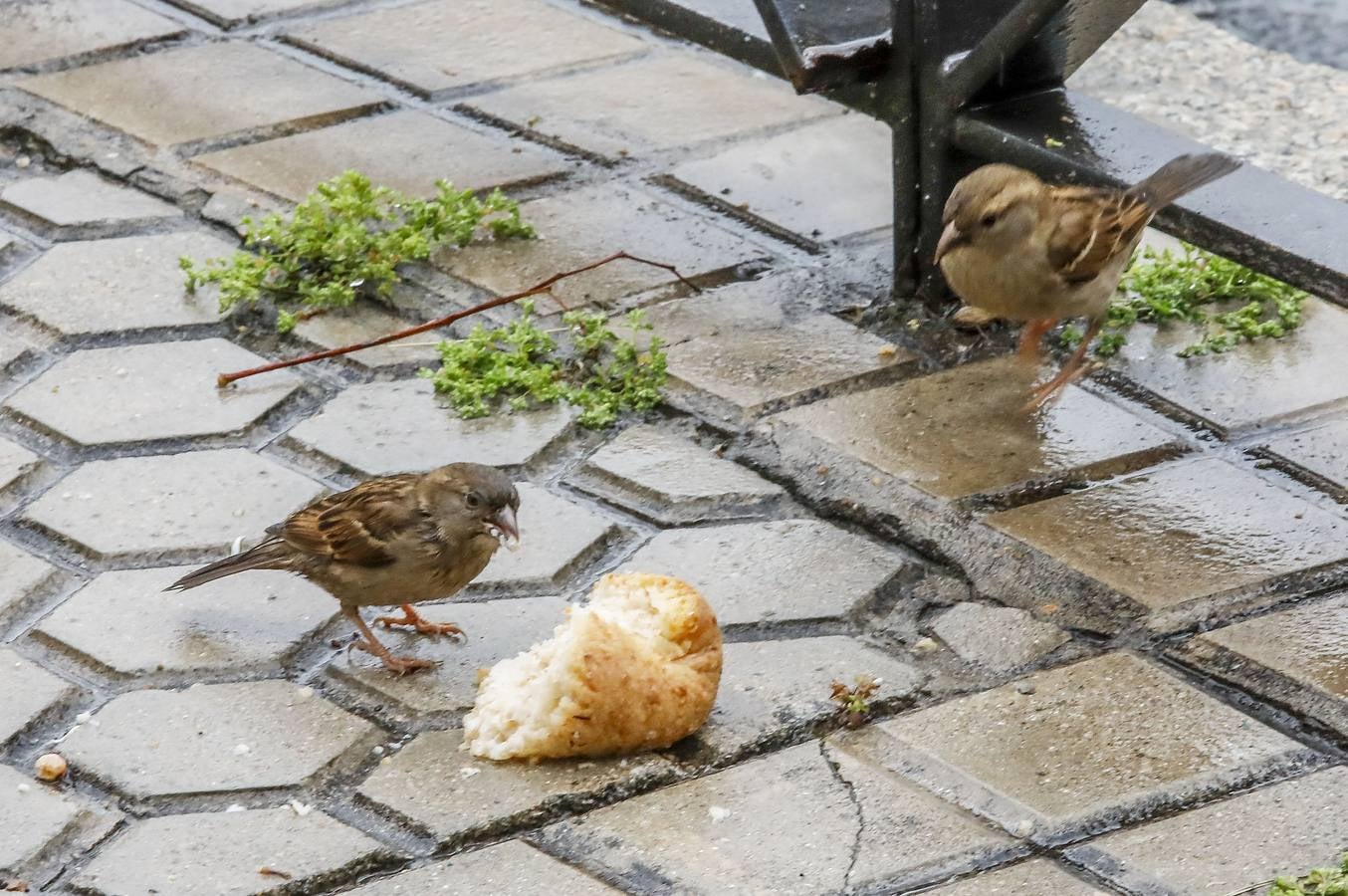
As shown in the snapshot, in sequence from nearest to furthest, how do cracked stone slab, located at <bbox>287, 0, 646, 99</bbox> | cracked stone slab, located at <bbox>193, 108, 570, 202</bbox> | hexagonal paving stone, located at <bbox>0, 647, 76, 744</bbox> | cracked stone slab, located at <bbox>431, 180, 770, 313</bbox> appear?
hexagonal paving stone, located at <bbox>0, 647, 76, 744</bbox> < cracked stone slab, located at <bbox>431, 180, 770, 313</bbox> < cracked stone slab, located at <bbox>193, 108, 570, 202</bbox> < cracked stone slab, located at <bbox>287, 0, 646, 99</bbox>

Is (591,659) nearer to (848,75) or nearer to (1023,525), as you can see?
(1023,525)

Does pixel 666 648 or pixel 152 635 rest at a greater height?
pixel 666 648

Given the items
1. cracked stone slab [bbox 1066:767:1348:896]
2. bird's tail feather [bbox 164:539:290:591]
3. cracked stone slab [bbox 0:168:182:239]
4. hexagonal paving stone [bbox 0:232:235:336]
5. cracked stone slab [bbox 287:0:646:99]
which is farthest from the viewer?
cracked stone slab [bbox 287:0:646:99]

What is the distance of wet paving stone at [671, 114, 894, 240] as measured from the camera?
562cm

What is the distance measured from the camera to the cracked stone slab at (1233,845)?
10.6 feet

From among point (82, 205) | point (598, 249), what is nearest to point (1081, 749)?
point (598, 249)

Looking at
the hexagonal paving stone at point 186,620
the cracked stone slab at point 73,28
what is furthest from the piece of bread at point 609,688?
the cracked stone slab at point 73,28

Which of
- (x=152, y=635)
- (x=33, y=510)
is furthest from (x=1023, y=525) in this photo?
(x=33, y=510)

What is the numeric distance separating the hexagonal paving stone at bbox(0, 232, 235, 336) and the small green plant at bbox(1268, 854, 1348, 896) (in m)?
3.13

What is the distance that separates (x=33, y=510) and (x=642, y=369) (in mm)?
1470

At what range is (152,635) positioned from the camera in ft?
12.9

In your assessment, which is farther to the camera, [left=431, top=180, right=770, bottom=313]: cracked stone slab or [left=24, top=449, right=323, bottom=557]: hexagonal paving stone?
[left=431, top=180, right=770, bottom=313]: cracked stone slab

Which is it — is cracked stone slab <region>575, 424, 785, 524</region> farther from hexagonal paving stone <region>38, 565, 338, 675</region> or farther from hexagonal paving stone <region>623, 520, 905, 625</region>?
hexagonal paving stone <region>38, 565, 338, 675</region>

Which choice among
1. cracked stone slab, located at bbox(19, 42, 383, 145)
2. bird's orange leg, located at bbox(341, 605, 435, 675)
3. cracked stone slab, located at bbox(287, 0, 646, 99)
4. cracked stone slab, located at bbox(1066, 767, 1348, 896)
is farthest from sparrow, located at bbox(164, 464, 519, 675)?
cracked stone slab, located at bbox(287, 0, 646, 99)
